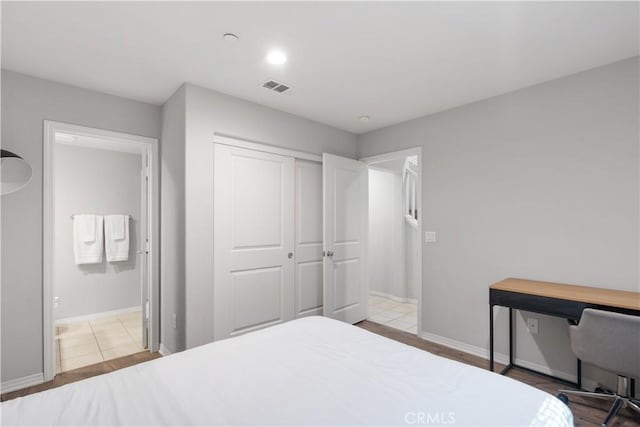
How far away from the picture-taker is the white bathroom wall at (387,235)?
493 cm

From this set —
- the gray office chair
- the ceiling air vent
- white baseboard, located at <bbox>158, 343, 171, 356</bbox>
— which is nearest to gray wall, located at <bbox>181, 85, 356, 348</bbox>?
the ceiling air vent

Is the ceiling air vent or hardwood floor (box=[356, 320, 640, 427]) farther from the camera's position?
the ceiling air vent

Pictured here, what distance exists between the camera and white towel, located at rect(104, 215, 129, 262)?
4.14m

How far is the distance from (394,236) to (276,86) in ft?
10.7

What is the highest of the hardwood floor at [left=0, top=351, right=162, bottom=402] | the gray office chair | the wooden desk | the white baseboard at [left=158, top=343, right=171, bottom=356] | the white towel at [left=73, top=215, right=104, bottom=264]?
the white towel at [left=73, top=215, right=104, bottom=264]

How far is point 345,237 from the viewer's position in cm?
375

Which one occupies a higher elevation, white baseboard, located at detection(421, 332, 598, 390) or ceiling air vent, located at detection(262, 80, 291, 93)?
ceiling air vent, located at detection(262, 80, 291, 93)

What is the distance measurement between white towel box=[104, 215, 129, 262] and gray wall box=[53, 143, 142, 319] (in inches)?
5.0

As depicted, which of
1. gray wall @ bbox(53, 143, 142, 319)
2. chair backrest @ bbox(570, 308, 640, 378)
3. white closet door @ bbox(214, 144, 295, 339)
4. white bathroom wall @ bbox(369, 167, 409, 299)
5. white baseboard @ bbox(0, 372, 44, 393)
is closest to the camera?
chair backrest @ bbox(570, 308, 640, 378)

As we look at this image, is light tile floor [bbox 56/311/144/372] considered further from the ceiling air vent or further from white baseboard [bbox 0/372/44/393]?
the ceiling air vent

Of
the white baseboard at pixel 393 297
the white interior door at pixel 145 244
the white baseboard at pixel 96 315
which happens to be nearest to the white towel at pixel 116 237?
the white baseboard at pixel 96 315

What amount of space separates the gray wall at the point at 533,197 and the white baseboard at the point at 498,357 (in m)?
0.04

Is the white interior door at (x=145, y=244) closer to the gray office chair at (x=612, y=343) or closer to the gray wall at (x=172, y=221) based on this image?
the gray wall at (x=172, y=221)

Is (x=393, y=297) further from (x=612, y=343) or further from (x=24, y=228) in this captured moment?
(x=24, y=228)
